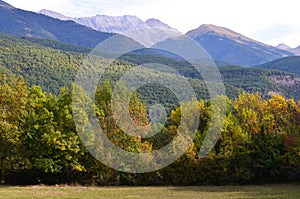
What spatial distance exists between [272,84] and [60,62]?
101287mm

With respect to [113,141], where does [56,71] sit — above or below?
below

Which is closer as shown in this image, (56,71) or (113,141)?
(113,141)

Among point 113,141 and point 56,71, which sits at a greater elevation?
point 113,141

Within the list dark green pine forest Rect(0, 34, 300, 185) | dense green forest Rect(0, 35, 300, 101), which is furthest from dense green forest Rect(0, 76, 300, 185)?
dense green forest Rect(0, 35, 300, 101)

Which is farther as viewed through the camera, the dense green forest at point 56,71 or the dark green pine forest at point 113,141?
the dense green forest at point 56,71

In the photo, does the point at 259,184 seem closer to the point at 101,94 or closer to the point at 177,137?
the point at 177,137

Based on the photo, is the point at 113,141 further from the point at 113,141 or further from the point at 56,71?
the point at 56,71

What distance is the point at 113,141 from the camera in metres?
33.1

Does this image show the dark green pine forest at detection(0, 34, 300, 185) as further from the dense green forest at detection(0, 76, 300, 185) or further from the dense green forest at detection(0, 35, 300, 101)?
the dense green forest at detection(0, 35, 300, 101)

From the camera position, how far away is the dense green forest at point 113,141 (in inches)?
1238

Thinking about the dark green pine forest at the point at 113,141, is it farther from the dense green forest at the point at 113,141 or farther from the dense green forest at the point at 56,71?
the dense green forest at the point at 56,71

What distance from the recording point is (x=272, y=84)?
615ft

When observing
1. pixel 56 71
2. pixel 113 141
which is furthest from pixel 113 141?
pixel 56 71

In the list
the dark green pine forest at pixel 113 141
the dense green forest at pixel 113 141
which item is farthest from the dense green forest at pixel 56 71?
the dense green forest at pixel 113 141
